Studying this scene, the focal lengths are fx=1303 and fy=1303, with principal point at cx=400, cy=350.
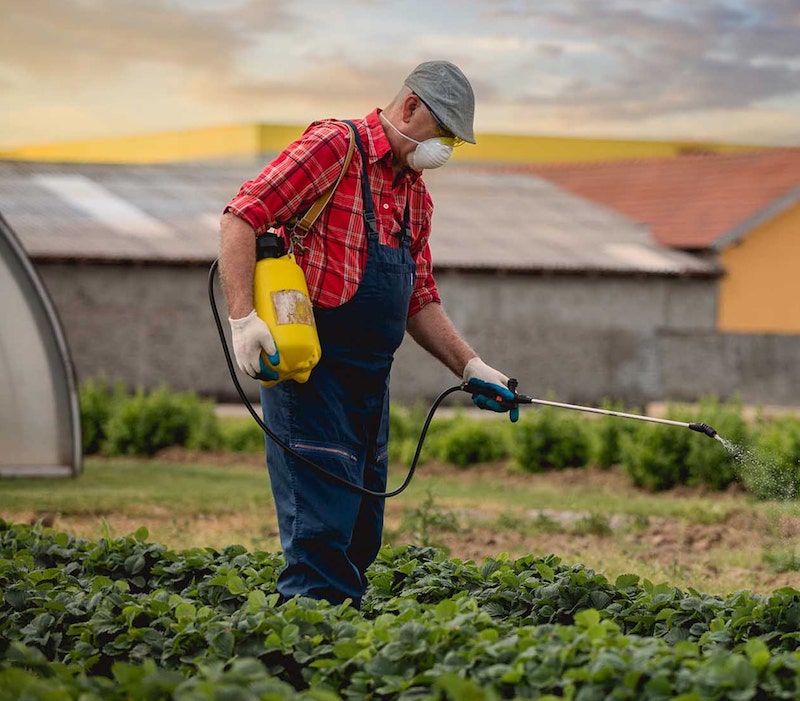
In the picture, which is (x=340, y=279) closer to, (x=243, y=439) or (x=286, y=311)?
(x=286, y=311)

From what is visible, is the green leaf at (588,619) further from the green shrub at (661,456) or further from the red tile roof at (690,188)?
the red tile roof at (690,188)

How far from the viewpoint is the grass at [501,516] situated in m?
7.66

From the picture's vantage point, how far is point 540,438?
40.4ft

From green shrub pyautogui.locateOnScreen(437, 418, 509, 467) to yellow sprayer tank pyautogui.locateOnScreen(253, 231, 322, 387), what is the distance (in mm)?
8641

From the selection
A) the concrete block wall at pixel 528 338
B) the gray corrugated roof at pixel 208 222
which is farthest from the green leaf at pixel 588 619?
the gray corrugated roof at pixel 208 222

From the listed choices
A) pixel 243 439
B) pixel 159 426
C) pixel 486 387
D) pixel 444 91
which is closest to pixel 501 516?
pixel 486 387

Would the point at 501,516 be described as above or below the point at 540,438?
below

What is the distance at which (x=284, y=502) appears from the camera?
4348 mm

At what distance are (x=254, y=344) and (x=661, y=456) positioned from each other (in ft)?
25.3

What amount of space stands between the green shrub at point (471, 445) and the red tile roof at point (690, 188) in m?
11.1

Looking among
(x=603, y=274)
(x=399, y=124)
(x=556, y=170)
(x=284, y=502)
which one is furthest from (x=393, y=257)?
(x=556, y=170)

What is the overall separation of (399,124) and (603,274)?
58.1 feet

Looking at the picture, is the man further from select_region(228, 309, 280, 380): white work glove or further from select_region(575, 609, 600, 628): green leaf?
select_region(575, 609, 600, 628): green leaf

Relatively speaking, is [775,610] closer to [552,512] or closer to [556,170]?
[552,512]
